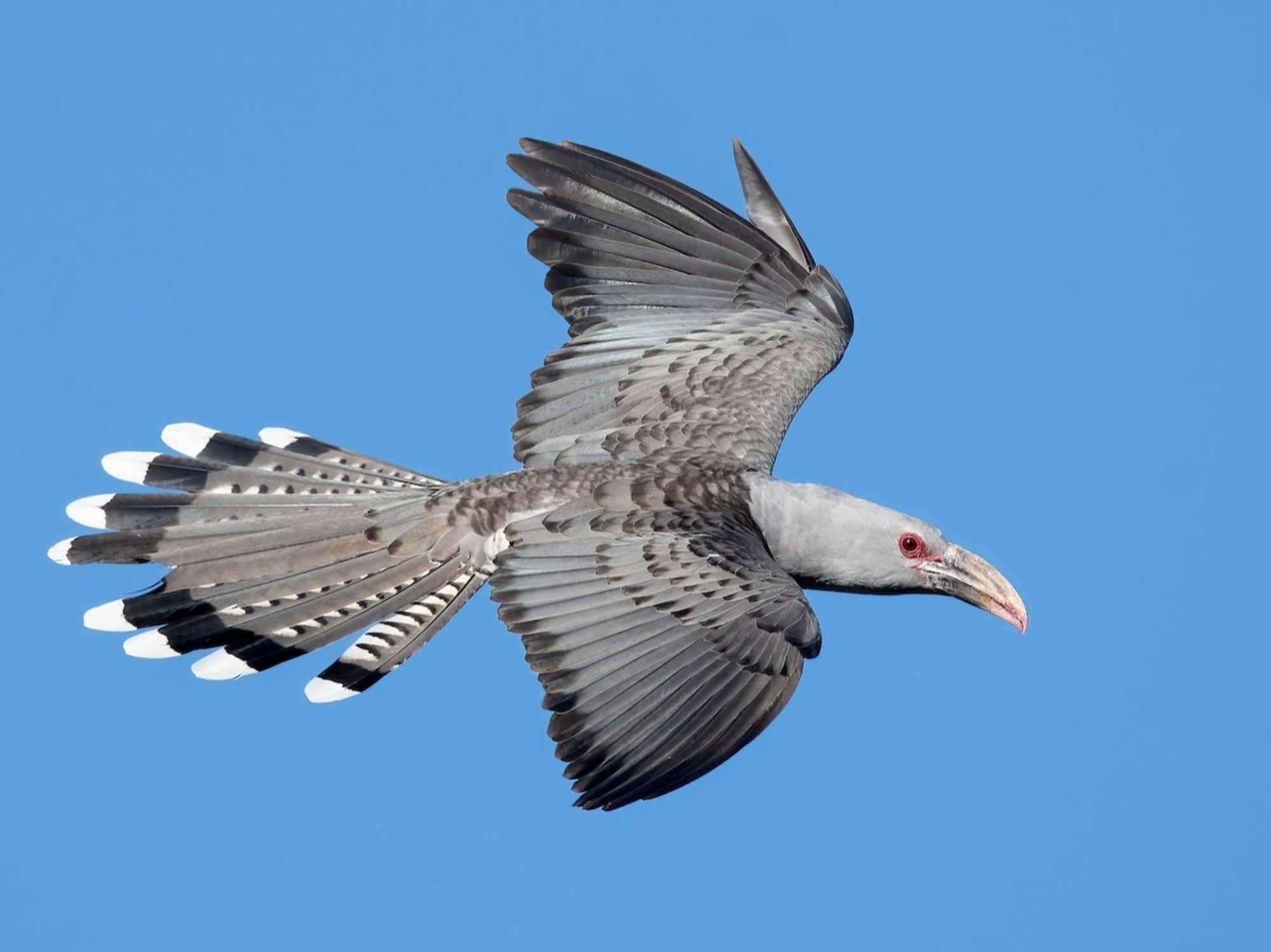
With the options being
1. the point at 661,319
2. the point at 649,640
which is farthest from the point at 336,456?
the point at 649,640

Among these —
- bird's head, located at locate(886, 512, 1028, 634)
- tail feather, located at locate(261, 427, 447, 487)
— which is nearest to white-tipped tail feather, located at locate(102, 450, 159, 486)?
tail feather, located at locate(261, 427, 447, 487)

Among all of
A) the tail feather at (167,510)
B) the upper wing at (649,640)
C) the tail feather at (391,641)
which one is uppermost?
the tail feather at (167,510)

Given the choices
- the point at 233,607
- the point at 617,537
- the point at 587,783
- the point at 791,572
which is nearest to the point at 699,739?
the point at 587,783

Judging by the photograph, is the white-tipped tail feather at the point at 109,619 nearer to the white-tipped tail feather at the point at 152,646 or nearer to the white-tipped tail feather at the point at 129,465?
the white-tipped tail feather at the point at 152,646

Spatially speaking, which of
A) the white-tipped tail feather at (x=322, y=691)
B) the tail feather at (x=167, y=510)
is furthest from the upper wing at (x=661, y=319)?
the white-tipped tail feather at (x=322, y=691)

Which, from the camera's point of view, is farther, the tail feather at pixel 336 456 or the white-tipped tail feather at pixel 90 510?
the tail feather at pixel 336 456

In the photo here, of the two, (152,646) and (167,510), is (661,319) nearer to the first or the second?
(167,510)

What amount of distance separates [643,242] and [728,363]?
0.98 m

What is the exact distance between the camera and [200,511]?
10492 mm

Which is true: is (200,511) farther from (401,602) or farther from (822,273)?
(822,273)

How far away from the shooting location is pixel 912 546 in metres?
10.8

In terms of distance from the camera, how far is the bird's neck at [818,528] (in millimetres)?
10633

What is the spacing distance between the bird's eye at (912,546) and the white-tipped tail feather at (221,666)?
3.74 metres

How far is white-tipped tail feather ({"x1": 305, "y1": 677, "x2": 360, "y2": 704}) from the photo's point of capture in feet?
33.4
